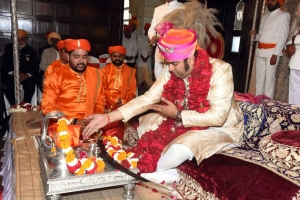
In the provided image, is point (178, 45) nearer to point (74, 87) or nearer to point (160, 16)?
point (74, 87)

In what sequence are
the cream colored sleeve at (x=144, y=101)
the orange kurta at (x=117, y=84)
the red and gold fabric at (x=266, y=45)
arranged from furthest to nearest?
the red and gold fabric at (x=266, y=45) → the orange kurta at (x=117, y=84) → the cream colored sleeve at (x=144, y=101)

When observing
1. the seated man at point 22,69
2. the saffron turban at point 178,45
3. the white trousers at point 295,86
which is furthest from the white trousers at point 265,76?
the seated man at point 22,69

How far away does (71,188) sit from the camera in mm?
2078

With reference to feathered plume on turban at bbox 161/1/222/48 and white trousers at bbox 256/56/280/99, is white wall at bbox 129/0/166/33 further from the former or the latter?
feathered plume on turban at bbox 161/1/222/48

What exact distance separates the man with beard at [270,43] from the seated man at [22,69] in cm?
446

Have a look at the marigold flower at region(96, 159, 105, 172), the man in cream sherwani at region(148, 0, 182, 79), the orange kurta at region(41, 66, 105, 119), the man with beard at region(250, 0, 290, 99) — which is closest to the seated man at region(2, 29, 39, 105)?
the orange kurta at region(41, 66, 105, 119)

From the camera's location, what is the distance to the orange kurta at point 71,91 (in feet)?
11.9

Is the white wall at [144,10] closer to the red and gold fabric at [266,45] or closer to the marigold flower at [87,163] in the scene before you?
the red and gold fabric at [266,45]

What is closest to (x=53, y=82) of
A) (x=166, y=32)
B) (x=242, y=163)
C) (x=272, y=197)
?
(x=166, y=32)

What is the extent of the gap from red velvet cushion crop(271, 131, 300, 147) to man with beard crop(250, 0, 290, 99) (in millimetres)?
3388

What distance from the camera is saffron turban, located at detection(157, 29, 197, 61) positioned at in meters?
2.46

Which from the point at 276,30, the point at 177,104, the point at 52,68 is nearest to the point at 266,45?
the point at 276,30

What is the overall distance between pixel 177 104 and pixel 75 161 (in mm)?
1150

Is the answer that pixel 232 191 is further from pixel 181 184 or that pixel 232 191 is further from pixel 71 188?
pixel 71 188
